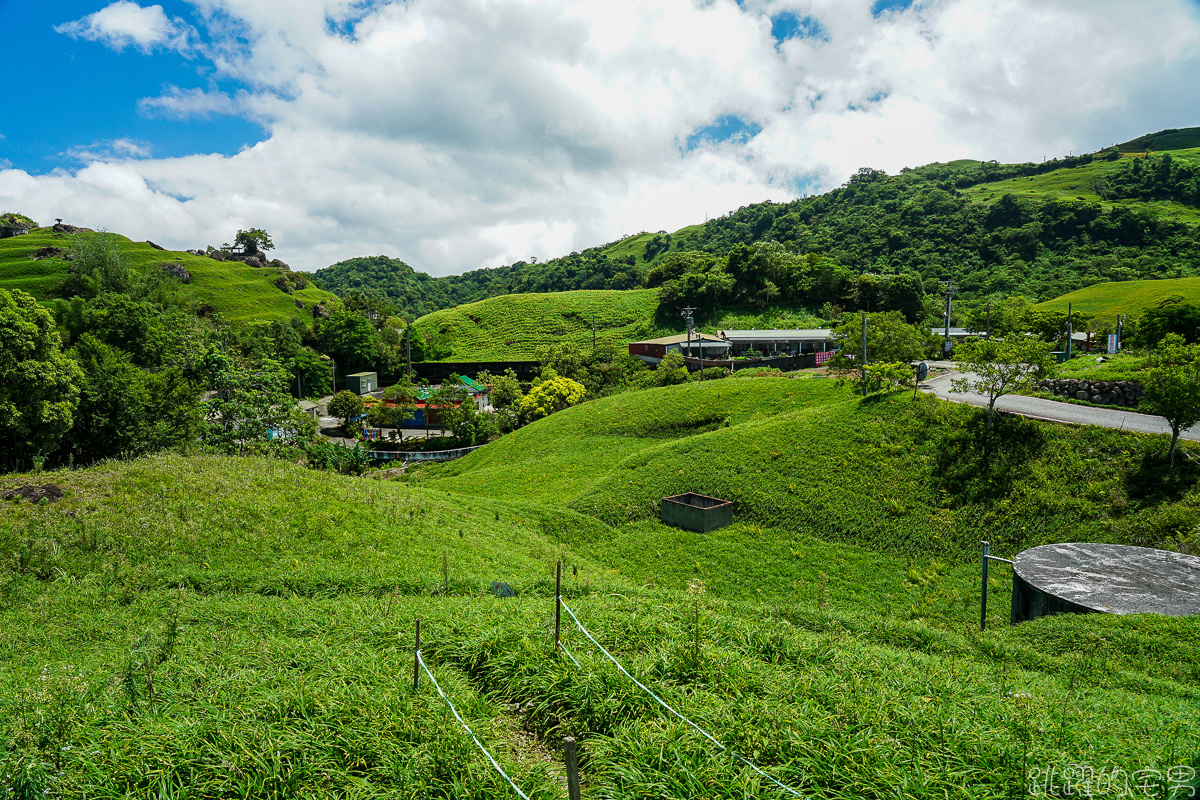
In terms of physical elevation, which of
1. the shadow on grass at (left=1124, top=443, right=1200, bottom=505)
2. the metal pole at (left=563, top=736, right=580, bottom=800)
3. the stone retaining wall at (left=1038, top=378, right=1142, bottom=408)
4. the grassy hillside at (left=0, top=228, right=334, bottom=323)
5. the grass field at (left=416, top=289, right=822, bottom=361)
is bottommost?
the shadow on grass at (left=1124, top=443, right=1200, bottom=505)

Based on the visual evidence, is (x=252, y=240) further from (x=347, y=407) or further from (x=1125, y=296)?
(x=1125, y=296)

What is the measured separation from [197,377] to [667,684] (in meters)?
44.6

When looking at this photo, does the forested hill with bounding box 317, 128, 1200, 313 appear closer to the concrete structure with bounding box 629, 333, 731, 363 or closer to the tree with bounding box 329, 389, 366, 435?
the concrete structure with bounding box 629, 333, 731, 363

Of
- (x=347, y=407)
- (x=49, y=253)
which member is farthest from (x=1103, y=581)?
(x=49, y=253)

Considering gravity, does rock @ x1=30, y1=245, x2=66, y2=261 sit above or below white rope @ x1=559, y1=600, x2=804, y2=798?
above

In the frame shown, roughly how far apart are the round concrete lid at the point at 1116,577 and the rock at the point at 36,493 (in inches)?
803

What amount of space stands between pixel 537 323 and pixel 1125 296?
76034mm

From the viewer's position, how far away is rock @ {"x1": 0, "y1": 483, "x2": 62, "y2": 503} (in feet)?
→ 39.1

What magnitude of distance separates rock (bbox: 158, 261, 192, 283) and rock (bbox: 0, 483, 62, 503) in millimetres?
94271

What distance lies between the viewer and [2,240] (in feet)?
295

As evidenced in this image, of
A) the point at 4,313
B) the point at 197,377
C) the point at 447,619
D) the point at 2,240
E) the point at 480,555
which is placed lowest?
the point at 480,555

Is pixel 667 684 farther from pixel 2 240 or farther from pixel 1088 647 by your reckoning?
pixel 2 240

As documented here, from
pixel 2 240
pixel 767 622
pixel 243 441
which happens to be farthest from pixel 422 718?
pixel 2 240

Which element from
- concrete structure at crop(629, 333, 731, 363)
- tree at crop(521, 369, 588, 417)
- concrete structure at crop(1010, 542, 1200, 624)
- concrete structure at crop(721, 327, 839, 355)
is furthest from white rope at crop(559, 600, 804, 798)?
concrete structure at crop(721, 327, 839, 355)
